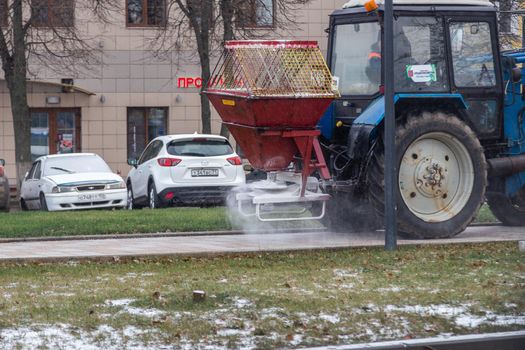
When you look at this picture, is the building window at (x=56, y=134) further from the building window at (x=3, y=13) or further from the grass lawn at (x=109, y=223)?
the grass lawn at (x=109, y=223)

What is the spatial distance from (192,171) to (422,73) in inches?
322

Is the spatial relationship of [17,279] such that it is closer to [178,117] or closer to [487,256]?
[487,256]

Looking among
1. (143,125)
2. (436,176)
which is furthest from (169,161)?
(143,125)

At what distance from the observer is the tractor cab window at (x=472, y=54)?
14.9 meters

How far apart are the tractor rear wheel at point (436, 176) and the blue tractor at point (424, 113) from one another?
0.04ft

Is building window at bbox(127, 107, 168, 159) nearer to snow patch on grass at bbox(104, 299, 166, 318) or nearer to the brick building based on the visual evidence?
the brick building

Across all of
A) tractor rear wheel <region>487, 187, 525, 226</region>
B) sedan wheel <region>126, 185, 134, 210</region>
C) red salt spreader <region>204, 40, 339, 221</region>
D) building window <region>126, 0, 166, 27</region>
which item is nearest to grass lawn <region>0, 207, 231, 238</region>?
red salt spreader <region>204, 40, 339, 221</region>

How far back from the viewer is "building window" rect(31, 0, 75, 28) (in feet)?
88.8

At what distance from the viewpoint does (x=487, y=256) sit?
12.5 m

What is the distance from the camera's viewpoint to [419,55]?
48.3ft

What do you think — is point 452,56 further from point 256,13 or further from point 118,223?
point 256,13

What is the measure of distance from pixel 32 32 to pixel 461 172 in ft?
62.6

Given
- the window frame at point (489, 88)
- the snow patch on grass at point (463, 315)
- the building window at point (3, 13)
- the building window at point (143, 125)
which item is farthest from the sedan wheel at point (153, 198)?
the building window at point (143, 125)

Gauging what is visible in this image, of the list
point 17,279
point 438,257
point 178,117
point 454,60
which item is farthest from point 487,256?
point 178,117
